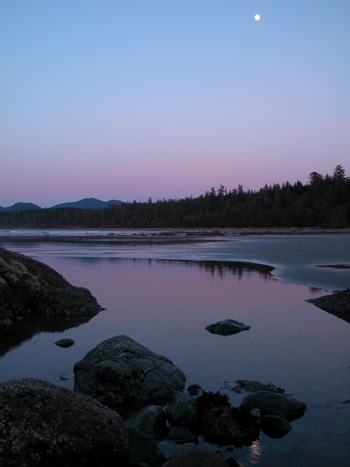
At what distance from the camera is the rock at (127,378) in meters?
6.37

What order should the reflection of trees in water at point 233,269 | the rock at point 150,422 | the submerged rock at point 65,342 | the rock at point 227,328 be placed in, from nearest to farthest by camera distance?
the rock at point 150,422 → the submerged rock at point 65,342 → the rock at point 227,328 → the reflection of trees in water at point 233,269

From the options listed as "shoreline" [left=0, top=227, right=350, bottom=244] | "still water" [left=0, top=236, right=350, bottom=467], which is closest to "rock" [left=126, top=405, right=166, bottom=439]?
"still water" [left=0, top=236, right=350, bottom=467]

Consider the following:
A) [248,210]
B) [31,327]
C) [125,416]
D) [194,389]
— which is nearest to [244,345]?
[194,389]

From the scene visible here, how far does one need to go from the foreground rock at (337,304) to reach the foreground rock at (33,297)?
5976 mm

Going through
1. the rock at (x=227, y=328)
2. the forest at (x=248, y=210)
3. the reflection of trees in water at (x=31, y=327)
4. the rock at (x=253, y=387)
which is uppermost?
the forest at (x=248, y=210)

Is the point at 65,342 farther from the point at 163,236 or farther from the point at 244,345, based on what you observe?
the point at 163,236

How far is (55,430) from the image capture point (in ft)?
14.3

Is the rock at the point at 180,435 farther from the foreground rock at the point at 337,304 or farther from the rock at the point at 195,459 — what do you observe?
the foreground rock at the point at 337,304

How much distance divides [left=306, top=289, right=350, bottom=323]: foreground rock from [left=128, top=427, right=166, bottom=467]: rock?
7460 millimetres

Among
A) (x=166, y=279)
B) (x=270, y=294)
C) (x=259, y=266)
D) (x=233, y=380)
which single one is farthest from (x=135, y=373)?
(x=259, y=266)

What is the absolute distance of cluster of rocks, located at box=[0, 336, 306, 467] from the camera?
4.26m

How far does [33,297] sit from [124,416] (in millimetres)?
7447

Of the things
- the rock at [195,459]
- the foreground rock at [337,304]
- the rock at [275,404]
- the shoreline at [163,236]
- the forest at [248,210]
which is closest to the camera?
the rock at [195,459]

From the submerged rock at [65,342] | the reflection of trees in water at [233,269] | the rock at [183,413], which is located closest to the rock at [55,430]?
the rock at [183,413]
